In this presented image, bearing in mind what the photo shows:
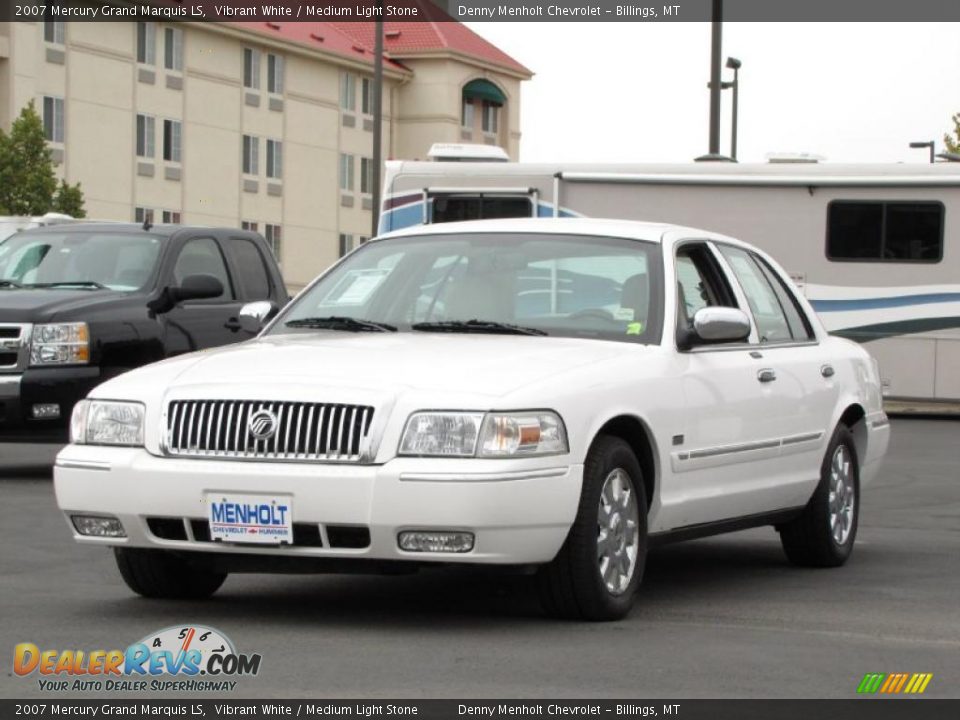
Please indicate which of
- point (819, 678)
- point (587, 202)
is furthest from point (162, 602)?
point (587, 202)

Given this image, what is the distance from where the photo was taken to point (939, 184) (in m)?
23.1

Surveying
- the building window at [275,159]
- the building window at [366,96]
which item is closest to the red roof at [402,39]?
the building window at [366,96]

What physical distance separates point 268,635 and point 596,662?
126 centimetres

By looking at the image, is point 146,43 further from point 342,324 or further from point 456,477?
point 456,477

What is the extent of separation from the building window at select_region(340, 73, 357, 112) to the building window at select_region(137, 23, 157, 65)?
12.6 m

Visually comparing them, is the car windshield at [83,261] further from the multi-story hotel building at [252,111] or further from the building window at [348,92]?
the building window at [348,92]

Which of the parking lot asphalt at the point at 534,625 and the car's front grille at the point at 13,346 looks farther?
the car's front grille at the point at 13,346

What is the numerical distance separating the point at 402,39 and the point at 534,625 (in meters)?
76.5

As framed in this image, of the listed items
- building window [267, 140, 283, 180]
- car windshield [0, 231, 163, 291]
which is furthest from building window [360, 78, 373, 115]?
car windshield [0, 231, 163, 291]

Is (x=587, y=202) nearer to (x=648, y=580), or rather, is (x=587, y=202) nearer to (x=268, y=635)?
(x=648, y=580)

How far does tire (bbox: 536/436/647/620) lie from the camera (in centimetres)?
773

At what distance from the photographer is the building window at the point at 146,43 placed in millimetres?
65375

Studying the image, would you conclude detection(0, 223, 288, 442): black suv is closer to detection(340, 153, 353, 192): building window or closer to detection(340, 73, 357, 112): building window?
detection(340, 73, 357, 112): building window

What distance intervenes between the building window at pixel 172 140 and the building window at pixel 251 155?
439cm
